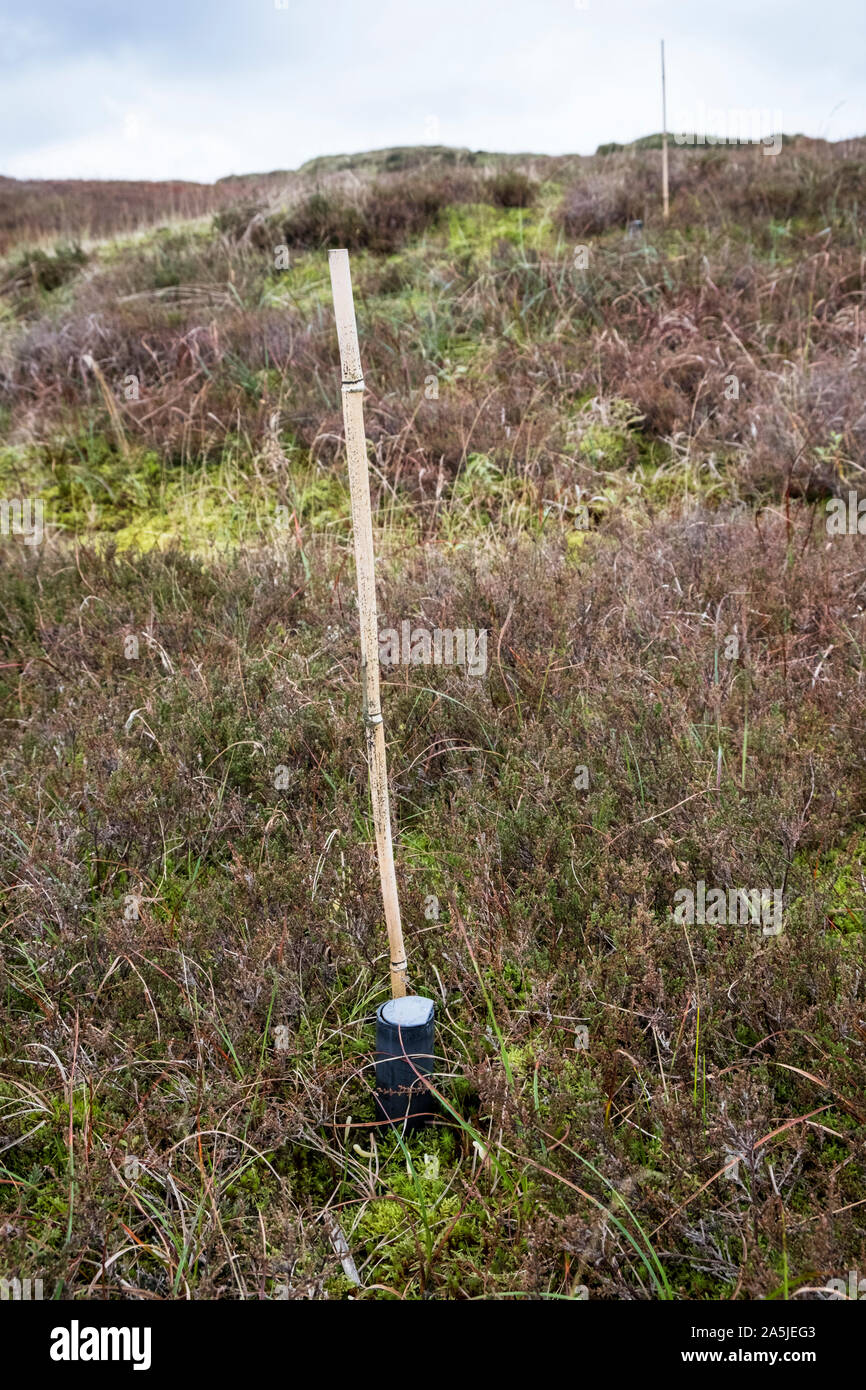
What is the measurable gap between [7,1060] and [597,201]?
8662 millimetres

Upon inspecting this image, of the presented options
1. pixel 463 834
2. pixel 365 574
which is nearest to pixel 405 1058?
pixel 463 834

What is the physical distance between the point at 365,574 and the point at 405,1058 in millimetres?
990

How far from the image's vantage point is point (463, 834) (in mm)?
2561

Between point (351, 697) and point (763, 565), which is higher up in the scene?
point (763, 565)

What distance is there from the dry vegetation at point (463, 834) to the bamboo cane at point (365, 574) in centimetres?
31

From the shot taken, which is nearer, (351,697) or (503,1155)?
(503,1155)

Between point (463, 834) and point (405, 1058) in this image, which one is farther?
point (463, 834)

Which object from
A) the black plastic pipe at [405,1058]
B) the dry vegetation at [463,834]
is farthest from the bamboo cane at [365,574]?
the dry vegetation at [463,834]

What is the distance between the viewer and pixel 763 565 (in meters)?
3.86

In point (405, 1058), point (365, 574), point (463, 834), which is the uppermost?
point (365, 574)

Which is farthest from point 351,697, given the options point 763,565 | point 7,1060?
point 763,565

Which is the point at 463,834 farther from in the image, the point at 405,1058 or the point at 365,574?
the point at 365,574
